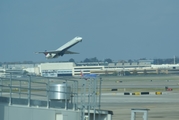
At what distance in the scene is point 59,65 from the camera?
556 ft

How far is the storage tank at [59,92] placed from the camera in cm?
1852

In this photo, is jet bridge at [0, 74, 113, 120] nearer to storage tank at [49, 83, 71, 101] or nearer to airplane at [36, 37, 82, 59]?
storage tank at [49, 83, 71, 101]

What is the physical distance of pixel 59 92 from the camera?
60.7 ft

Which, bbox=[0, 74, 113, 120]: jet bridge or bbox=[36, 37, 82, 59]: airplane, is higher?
bbox=[36, 37, 82, 59]: airplane

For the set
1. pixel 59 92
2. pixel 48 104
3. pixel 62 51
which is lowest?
pixel 48 104

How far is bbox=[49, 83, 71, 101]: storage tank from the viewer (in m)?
18.5

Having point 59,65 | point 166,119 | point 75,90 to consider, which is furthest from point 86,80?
point 59,65

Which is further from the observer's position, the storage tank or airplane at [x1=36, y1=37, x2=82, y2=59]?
airplane at [x1=36, y1=37, x2=82, y2=59]

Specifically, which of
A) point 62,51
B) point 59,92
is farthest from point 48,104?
point 62,51

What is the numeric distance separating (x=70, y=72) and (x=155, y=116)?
147 meters

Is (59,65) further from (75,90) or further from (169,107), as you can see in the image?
(75,90)

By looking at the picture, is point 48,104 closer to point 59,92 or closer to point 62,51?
point 59,92

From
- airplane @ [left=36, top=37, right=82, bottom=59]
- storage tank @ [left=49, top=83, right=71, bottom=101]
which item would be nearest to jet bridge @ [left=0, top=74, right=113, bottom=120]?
storage tank @ [left=49, top=83, right=71, bottom=101]

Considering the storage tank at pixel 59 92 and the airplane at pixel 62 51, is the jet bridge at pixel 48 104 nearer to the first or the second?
the storage tank at pixel 59 92
